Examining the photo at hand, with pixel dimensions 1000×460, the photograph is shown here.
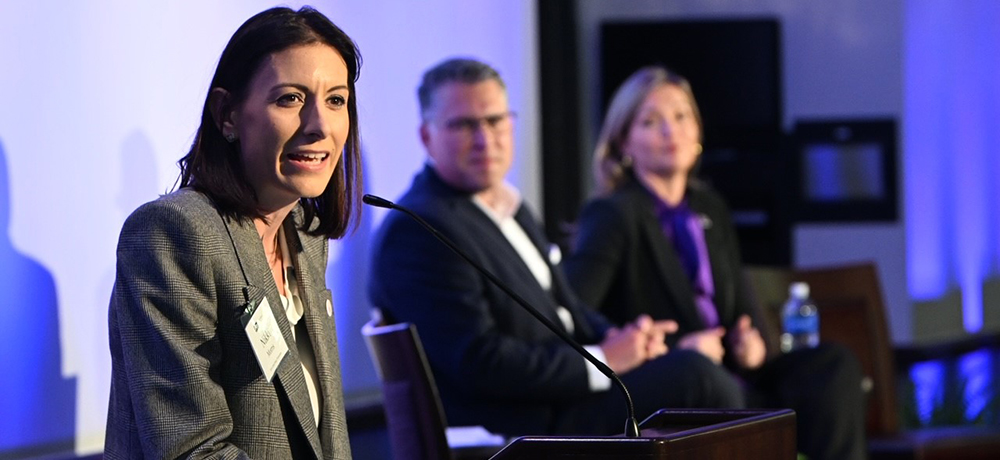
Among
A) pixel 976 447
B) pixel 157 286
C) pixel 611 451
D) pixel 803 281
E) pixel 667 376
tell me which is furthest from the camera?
pixel 803 281

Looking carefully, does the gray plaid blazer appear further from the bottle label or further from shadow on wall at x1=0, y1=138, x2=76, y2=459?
the bottle label

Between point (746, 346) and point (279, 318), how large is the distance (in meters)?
2.20

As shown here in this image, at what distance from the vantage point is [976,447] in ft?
11.7

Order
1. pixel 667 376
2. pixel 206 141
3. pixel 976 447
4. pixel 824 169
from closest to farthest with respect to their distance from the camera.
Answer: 1. pixel 206 141
2. pixel 667 376
3. pixel 976 447
4. pixel 824 169

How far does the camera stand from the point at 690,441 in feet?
4.60

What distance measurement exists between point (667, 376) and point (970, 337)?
424 centimetres

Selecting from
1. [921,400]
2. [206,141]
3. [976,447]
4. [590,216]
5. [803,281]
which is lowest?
[921,400]

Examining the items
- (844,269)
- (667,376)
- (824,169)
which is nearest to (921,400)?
(824,169)

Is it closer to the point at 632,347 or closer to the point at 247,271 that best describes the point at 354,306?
the point at 632,347

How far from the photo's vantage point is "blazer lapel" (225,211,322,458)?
1622 millimetres

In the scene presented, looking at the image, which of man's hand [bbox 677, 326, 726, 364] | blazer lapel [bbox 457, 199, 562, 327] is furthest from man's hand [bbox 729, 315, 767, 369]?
blazer lapel [bbox 457, 199, 562, 327]

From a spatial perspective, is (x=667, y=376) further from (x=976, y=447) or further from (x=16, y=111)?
(x=16, y=111)

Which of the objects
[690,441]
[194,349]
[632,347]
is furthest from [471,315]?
[690,441]

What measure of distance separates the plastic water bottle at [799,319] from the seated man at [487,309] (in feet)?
3.57
